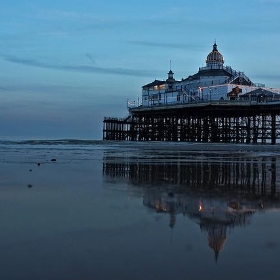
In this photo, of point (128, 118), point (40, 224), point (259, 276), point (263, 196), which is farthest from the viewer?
point (128, 118)

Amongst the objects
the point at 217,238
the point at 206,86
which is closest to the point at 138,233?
the point at 217,238

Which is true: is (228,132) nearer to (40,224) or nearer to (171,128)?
(171,128)

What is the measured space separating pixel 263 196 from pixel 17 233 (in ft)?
13.8

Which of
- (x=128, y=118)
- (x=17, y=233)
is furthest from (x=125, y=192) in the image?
(x=128, y=118)

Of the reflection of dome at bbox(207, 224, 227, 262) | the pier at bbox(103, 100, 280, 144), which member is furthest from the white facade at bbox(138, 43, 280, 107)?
the reflection of dome at bbox(207, 224, 227, 262)

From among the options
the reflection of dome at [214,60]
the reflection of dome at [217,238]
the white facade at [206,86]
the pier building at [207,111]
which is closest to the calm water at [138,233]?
the reflection of dome at [217,238]

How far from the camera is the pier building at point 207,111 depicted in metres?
60.2

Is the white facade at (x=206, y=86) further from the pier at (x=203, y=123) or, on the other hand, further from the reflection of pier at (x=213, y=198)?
the reflection of pier at (x=213, y=198)

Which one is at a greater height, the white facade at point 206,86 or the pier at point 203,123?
the white facade at point 206,86

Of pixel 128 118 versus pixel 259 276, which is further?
pixel 128 118

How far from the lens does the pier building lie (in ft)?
198

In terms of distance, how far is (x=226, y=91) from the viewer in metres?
67.4

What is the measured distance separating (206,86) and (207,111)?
35.7 ft

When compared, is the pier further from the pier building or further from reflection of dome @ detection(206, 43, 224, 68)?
reflection of dome @ detection(206, 43, 224, 68)
